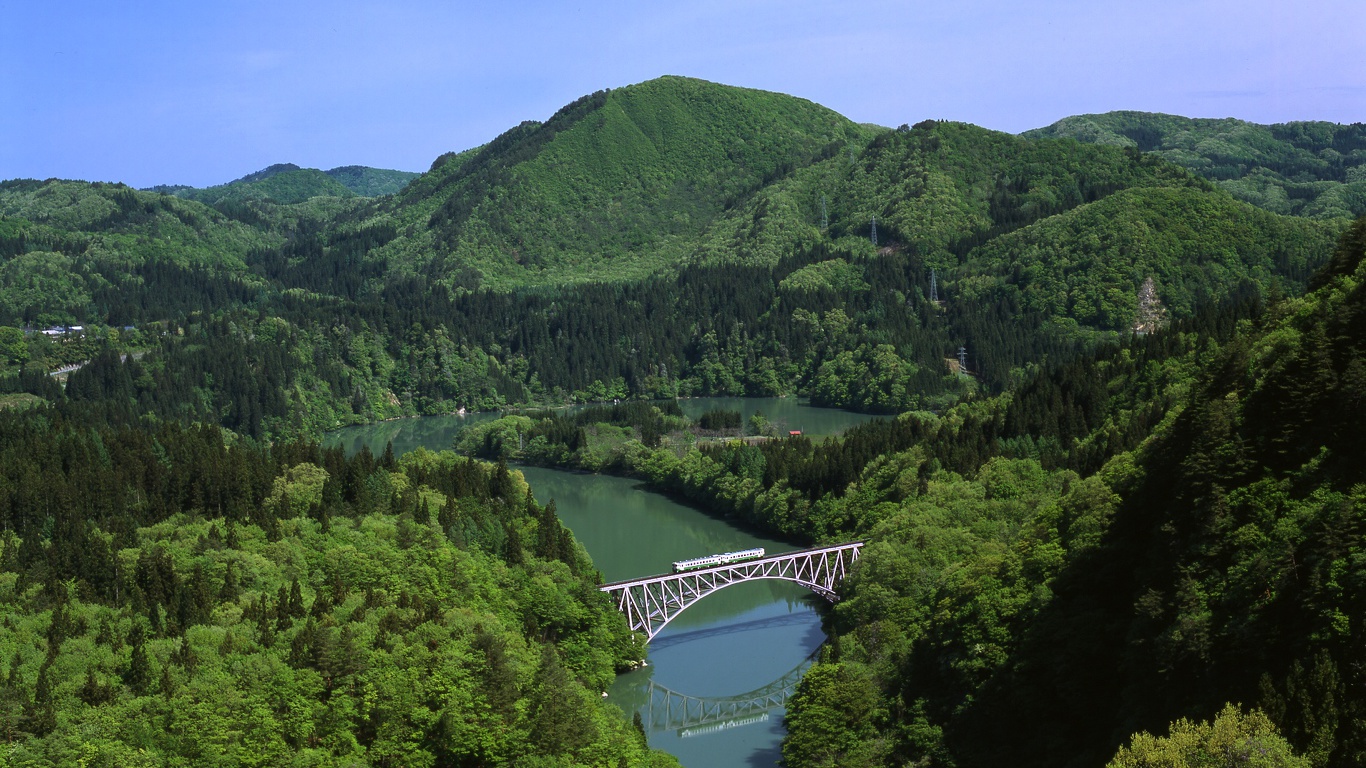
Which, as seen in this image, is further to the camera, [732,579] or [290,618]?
[732,579]

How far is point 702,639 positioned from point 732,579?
167 inches

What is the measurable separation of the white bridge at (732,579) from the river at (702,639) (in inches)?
74.8

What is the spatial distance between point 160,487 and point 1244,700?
65.4m

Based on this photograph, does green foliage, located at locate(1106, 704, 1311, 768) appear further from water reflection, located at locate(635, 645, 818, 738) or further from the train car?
the train car

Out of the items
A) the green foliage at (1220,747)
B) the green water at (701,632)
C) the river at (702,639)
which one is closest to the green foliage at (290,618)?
the river at (702,639)

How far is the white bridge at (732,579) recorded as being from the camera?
85.7 metres

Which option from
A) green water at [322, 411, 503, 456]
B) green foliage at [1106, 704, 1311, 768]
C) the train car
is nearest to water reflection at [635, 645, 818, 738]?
the train car

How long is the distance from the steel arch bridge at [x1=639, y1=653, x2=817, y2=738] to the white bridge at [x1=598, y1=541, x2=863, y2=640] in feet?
25.4

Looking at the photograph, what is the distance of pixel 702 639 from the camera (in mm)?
87688

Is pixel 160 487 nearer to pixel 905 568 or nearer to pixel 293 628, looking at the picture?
pixel 293 628

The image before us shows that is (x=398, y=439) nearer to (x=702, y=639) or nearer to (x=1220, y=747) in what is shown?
(x=702, y=639)

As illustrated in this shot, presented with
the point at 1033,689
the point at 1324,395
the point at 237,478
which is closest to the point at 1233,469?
the point at 1324,395

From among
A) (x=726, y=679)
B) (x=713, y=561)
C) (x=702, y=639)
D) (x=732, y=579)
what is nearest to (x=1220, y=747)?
(x=726, y=679)

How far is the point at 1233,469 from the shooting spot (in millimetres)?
50969
